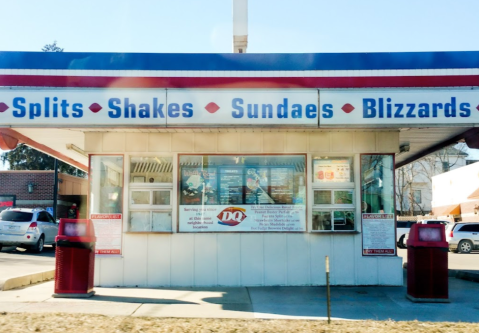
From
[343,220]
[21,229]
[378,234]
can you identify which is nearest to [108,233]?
[343,220]

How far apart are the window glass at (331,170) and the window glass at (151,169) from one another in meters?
3.03

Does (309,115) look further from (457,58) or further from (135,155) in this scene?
(135,155)

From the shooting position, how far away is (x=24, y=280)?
1140 cm

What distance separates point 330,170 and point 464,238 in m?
19.0

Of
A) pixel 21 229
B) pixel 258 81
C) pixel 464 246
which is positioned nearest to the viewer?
pixel 258 81

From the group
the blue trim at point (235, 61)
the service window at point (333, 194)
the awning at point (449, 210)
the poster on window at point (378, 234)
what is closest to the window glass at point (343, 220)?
the service window at point (333, 194)

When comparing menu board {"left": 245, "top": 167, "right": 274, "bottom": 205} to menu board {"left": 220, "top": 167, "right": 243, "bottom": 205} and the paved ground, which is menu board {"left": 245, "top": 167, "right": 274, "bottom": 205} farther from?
the paved ground

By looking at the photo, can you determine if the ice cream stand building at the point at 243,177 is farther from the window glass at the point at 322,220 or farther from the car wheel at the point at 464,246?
the car wheel at the point at 464,246

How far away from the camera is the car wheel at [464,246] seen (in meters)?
27.6

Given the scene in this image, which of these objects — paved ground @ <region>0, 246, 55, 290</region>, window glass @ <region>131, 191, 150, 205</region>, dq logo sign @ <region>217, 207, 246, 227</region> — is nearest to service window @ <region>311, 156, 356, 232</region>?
dq logo sign @ <region>217, 207, 246, 227</region>

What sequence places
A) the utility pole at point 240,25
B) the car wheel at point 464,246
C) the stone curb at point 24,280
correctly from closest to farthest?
the stone curb at point 24,280 → the utility pole at point 240,25 → the car wheel at point 464,246

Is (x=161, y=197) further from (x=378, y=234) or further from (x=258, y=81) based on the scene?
(x=378, y=234)

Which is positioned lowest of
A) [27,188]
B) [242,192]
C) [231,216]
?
[231,216]

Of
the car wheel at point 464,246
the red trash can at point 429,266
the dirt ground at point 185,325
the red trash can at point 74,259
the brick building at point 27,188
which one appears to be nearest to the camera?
the dirt ground at point 185,325
